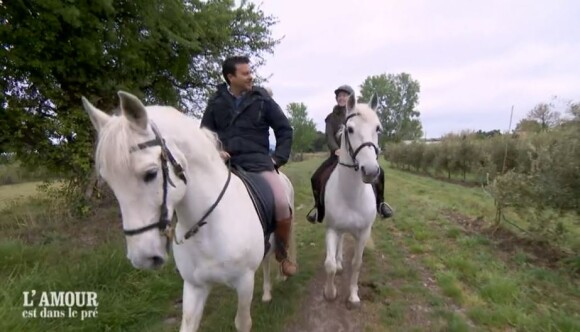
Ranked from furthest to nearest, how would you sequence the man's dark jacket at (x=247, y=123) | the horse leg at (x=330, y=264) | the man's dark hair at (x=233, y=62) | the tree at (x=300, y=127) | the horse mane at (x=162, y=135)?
the tree at (x=300, y=127)
the horse leg at (x=330, y=264)
the man's dark jacket at (x=247, y=123)
the man's dark hair at (x=233, y=62)
the horse mane at (x=162, y=135)

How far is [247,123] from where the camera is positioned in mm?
3219

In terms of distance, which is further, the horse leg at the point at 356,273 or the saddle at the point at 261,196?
the horse leg at the point at 356,273

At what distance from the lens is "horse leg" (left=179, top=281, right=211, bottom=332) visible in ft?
8.29

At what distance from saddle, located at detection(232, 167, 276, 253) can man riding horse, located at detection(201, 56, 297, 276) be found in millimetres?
51

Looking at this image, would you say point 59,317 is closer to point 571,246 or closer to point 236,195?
point 236,195

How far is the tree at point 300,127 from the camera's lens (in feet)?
183

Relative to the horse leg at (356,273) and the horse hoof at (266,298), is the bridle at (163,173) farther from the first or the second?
the horse leg at (356,273)

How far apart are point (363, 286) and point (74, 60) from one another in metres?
6.61

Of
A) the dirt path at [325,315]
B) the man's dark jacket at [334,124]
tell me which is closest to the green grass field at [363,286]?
the dirt path at [325,315]

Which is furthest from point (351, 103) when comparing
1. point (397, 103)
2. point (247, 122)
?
point (397, 103)

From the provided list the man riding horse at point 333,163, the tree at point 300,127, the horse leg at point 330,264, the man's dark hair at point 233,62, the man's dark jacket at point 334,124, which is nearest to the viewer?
the man's dark hair at point 233,62

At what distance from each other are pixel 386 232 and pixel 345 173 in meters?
4.13

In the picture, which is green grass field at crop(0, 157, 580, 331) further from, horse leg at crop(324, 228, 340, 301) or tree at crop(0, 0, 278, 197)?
tree at crop(0, 0, 278, 197)

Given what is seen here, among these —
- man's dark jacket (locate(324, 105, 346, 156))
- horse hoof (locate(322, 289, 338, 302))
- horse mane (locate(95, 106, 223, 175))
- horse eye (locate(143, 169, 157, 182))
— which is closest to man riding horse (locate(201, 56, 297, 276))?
horse mane (locate(95, 106, 223, 175))
